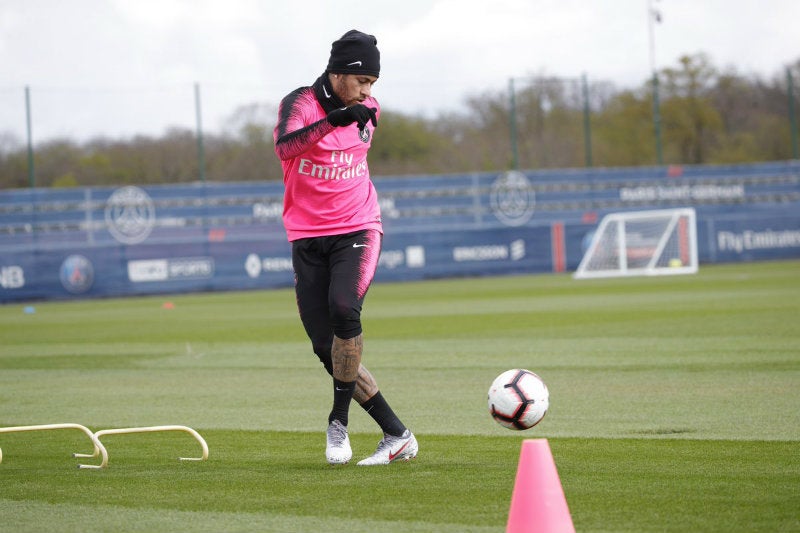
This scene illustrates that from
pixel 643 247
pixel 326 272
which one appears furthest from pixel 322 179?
pixel 643 247

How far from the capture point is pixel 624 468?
5.98 metres

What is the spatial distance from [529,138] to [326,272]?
3757 centimetres

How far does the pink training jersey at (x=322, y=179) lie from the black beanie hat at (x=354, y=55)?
8.8 inches

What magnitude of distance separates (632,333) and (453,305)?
7.63 metres

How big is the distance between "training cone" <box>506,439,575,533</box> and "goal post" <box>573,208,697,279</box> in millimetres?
27654

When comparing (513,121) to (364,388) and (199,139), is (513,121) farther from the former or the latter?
(364,388)

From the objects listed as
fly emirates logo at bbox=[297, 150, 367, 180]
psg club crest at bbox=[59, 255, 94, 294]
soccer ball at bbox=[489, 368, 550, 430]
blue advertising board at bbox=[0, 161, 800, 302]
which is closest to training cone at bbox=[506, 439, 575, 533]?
soccer ball at bbox=[489, 368, 550, 430]

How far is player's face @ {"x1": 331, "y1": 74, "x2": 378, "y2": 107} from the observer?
257 inches

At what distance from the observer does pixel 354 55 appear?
6465mm

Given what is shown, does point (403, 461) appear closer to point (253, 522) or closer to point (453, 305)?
point (253, 522)

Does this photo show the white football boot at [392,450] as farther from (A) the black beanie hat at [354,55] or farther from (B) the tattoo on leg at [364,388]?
(A) the black beanie hat at [354,55]

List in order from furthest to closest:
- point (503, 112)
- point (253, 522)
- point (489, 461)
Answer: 1. point (503, 112)
2. point (489, 461)
3. point (253, 522)

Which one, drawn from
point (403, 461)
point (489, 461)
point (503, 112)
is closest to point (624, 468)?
point (489, 461)

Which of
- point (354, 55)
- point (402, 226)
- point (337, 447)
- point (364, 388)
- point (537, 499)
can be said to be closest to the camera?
point (537, 499)
